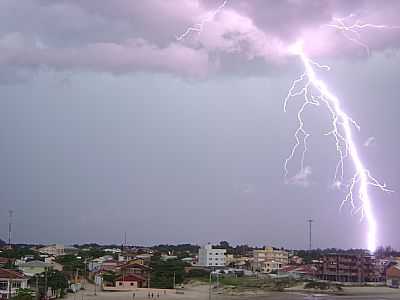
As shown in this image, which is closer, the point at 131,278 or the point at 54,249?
the point at 131,278

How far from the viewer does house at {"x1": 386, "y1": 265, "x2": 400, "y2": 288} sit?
57.5 metres

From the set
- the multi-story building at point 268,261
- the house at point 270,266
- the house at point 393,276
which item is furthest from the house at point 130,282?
the house at point 270,266

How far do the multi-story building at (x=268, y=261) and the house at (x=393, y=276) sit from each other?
1953cm

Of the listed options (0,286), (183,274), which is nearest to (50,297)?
(0,286)

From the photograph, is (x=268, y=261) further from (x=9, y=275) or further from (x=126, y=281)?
(x=9, y=275)

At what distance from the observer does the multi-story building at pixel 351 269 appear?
201 feet

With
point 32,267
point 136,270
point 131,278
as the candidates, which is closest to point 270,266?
point 136,270

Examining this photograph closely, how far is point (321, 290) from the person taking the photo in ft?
164

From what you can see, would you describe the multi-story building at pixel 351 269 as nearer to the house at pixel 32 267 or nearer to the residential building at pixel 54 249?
the house at pixel 32 267

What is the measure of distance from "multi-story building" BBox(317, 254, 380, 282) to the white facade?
65.7ft

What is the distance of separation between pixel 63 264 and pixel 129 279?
1426 cm

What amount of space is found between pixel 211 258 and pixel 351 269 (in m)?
22.9

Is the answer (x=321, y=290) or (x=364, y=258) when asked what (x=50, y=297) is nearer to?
(x=321, y=290)

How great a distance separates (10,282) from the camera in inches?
1454
